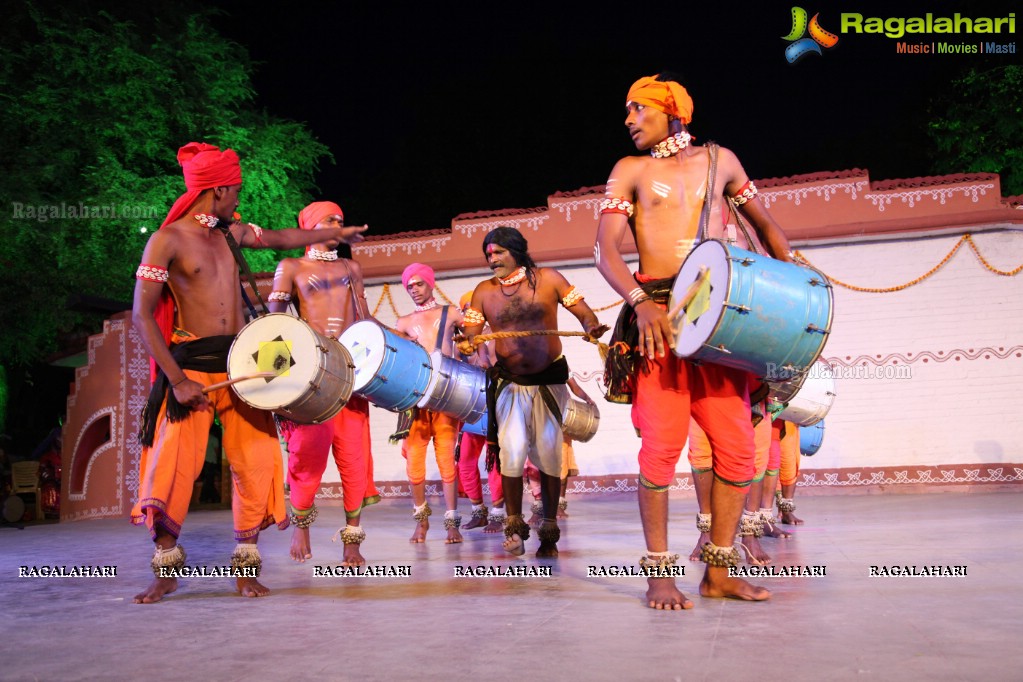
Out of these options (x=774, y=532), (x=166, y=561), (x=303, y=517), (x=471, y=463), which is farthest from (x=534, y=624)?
(x=471, y=463)

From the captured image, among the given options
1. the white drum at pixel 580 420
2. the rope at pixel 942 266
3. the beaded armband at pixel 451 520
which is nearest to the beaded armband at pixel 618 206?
the white drum at pixel 580 420

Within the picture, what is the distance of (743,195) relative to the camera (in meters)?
4.57

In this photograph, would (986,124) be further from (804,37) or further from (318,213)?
(318,213)

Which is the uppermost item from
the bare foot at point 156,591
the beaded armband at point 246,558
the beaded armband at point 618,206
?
the beaded armband at point 618,206

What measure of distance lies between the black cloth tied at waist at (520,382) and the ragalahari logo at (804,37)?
466 inches

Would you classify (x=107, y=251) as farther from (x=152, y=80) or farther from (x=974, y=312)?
(x=974, y=312)

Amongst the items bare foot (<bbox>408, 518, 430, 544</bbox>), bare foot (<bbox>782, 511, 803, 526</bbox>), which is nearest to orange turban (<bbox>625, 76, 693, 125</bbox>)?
bare foot (<bbox>408, 518, 430, 544</bbox>)

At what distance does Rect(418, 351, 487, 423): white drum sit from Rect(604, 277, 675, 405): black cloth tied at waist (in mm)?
2901

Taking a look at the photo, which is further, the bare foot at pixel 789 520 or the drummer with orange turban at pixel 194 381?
the bare foot at pixel 789 520

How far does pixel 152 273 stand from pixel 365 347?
1944 mm

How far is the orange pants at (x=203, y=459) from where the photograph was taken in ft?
15.5

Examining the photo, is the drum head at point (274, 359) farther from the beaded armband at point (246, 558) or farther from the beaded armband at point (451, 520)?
the beaded armband at point (451, 520)

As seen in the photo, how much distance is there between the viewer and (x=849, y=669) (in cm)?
287

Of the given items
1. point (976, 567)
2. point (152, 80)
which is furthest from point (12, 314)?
point (976, 567)
